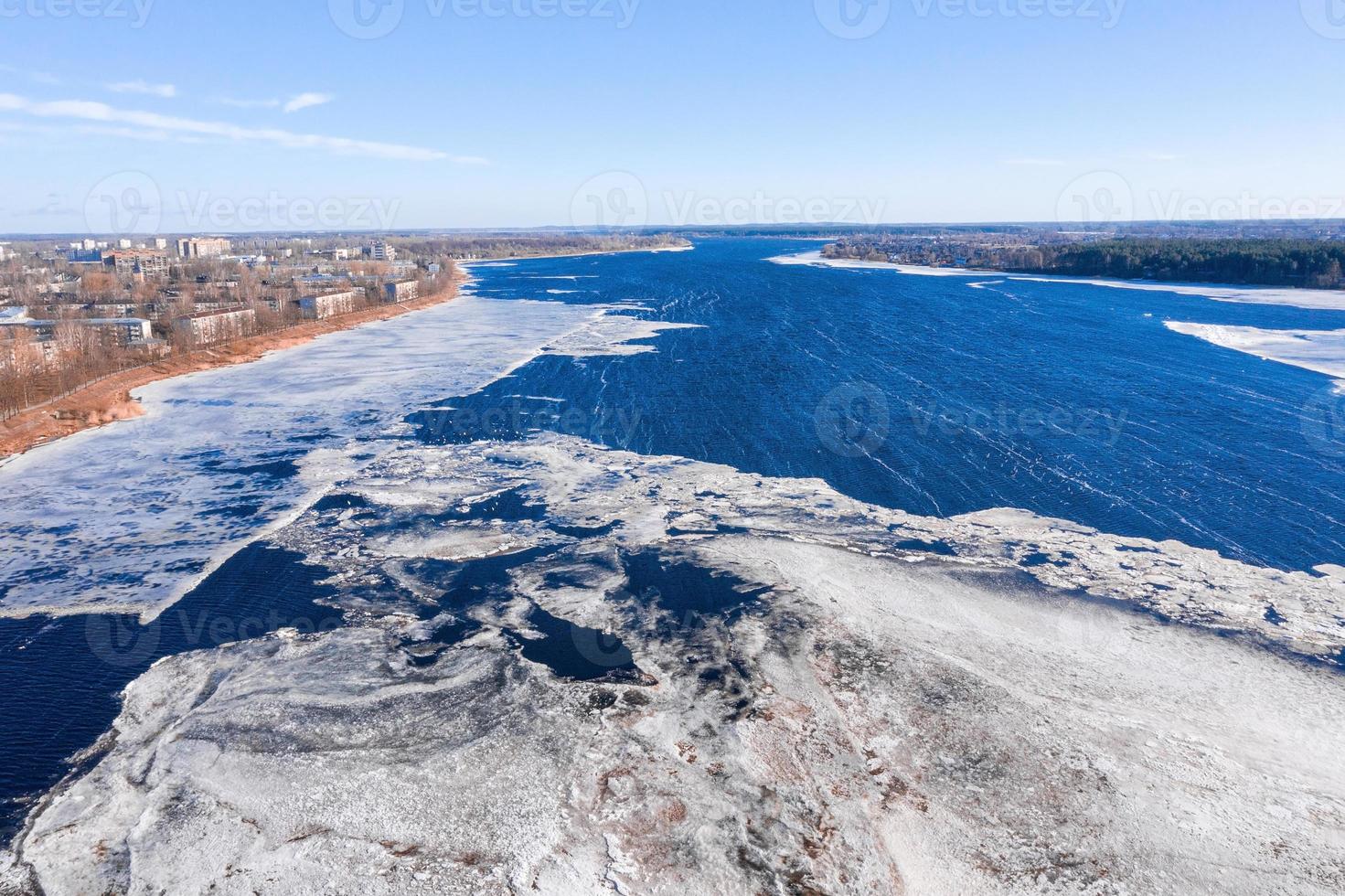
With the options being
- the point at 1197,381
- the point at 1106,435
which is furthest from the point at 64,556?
the point at 1197,381

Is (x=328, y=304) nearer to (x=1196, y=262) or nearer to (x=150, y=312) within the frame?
(x=150, y=312)

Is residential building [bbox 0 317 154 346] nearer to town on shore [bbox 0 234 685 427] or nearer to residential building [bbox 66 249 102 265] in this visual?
town on shore [bbox 0 234 685 427]

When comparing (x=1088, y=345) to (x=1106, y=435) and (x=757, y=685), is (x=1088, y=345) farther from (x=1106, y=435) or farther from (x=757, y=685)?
(x=757, y=685)

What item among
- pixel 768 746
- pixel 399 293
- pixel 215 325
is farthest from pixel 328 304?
pixel 768 746

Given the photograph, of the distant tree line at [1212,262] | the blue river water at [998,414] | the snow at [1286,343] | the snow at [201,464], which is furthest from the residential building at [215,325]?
the distant tree line at [1212,262]

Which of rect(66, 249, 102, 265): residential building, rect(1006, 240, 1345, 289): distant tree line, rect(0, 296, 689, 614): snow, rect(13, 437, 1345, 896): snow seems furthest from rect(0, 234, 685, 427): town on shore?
rect(1006, 240, 1345, 289): distant tree line

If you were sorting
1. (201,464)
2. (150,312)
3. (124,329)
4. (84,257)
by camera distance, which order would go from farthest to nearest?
(84,257), (150,312), (124,329), (201,464)
